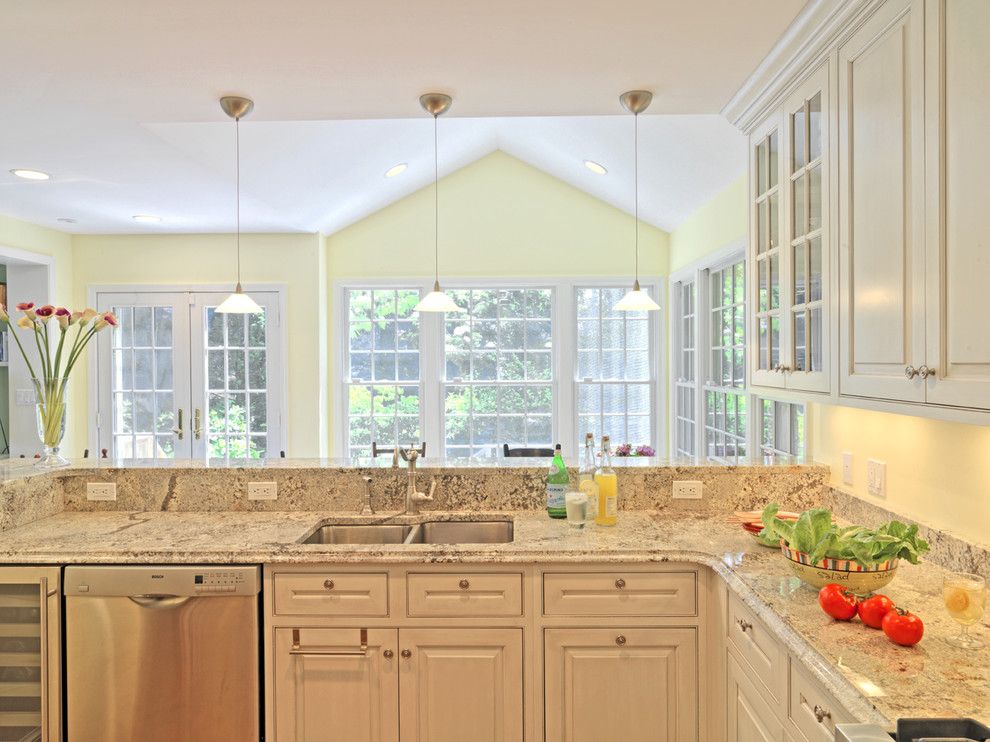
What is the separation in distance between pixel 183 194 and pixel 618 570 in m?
3.53

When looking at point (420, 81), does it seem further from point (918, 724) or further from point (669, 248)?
point (669, 248)

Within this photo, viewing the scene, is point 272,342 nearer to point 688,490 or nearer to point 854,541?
point 688,490

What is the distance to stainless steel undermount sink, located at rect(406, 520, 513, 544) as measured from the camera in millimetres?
2457

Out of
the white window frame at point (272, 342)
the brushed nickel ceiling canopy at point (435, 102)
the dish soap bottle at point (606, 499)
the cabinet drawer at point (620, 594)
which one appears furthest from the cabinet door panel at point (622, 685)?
the white window frame at point (272, 342)

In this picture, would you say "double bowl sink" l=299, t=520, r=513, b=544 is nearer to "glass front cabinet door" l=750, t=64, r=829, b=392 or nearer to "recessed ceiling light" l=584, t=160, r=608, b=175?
"glass front cabinet door" l=750, t=64, r=829, b=392

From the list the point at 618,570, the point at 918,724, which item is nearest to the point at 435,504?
the point at 618,570

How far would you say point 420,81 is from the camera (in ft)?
7.61

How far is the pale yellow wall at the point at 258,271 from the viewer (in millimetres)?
5184


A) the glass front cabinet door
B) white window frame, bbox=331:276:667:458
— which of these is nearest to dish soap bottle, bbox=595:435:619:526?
the glass front cabinet door

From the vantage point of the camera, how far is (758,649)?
1.67 m

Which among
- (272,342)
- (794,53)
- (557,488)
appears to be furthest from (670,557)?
(272,342)

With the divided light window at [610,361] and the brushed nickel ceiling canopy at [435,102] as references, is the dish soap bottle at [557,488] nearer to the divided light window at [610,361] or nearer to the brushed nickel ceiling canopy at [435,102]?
the brushed nickel ceiling canopy at [435,102]

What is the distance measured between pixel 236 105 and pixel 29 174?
196 cm

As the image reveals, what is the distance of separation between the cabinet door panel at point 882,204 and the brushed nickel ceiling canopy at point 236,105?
199cm
